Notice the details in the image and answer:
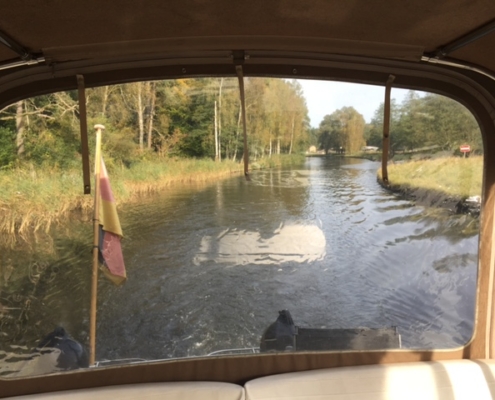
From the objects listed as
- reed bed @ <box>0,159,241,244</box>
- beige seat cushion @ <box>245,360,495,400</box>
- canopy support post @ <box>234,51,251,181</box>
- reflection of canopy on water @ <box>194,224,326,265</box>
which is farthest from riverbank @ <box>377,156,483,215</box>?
reed bed @ <box>0,159,241,244</box>

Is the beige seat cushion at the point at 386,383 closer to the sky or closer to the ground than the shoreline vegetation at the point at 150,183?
closer to the ground

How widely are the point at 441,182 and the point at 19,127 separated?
2.21 meters

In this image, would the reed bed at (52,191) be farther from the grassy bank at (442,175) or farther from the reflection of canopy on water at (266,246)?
the grassy bank at (442,175)

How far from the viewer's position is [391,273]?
2.42 m

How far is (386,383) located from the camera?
2.22 m

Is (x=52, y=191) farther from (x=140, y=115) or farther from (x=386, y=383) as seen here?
(x=386, y=383)

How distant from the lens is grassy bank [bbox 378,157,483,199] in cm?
232

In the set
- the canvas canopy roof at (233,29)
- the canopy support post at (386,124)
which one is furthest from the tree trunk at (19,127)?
the canopy support post at (386,124)

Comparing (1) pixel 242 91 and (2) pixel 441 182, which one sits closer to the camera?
(1) pixel 242 91

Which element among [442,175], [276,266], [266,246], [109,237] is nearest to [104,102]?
[109,237]

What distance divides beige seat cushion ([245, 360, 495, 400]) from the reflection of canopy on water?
2.02ft

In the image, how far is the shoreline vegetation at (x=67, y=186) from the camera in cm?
207

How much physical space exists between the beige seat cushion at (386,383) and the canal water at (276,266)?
0.20m

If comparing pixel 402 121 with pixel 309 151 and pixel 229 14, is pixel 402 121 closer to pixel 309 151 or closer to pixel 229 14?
pixel 309 151
